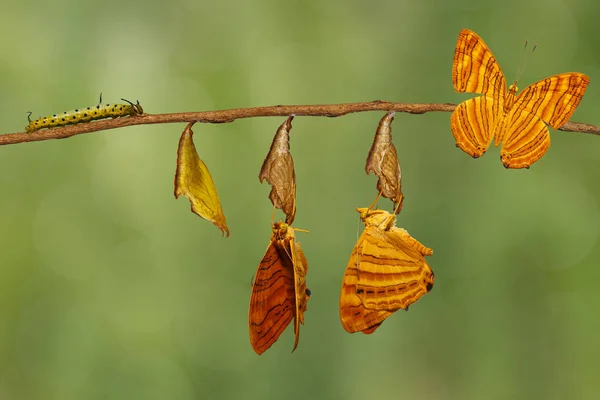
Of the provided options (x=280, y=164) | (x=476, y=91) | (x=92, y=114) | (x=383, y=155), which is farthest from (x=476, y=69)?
(x=92, y=114)

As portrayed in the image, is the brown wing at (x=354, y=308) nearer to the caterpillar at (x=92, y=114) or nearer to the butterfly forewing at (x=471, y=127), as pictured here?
the butterfly forewing at (x=471, y=127)

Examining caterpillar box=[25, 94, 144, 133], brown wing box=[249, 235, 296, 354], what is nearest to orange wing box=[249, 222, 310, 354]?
brown wing box=[249, 235, 296, 354]

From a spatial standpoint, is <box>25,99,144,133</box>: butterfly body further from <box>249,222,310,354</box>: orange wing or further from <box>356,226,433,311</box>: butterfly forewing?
<box>356,226,433,311</box>: butterfly forewing

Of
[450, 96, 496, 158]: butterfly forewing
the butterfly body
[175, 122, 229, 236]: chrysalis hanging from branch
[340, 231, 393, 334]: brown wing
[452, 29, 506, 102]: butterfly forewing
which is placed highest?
[452, 29, 506, 102]: butterfly forewing

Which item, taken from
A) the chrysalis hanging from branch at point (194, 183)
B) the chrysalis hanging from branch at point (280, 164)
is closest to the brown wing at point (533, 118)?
the chrysalis hanging from branch at point (280, 164)

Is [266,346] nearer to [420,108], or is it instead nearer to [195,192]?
[195,192]

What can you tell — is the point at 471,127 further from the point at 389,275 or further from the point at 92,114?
the point at 92,114
